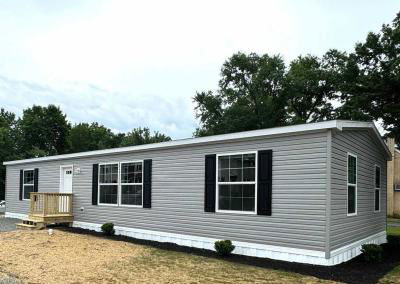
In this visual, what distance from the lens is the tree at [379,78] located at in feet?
43.5

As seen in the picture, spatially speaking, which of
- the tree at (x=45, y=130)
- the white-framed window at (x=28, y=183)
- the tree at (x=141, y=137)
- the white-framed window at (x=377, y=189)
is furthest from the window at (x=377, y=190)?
the tree at (x=45, y=130)

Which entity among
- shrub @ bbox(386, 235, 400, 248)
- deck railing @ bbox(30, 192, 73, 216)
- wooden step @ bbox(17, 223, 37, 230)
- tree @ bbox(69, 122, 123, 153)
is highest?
tree @ bbox(69, 122, 123, 153)

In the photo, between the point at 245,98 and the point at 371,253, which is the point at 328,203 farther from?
the point at 245,98

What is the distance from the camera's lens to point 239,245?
857 cm

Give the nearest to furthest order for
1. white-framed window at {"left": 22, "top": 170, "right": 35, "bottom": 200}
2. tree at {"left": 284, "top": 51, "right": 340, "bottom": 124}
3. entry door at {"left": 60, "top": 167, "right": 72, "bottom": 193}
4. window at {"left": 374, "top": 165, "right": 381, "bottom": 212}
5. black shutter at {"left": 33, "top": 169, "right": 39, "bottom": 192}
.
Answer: window at {"left": 374, "top": 165, "right": 381, "bottom": 212}
entry door at {"left": 60, "top": 167, "right": 72, "bottom": 193}
black shutter at {"left": 33, "top": 169, "right": 39, "bottom": 192}
white-framed window at {"left": 22, "top": 170, "right": 35, "bottom": 200}
tree at {"left": 284, "top": 51, "right": 340, "bottom": 124}

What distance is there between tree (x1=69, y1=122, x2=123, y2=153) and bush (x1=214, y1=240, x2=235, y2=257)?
109 ft

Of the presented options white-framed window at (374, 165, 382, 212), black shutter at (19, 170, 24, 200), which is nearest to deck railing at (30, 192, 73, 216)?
black shutter at (19, 170, 24, 200)

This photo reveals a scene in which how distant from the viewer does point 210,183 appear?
919 centimetres

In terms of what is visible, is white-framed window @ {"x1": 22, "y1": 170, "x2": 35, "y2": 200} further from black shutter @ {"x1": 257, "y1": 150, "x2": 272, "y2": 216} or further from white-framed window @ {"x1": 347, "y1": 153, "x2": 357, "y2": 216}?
white-framed window @ {"x1": 347, "y1": 153, "x2": 357, "y2": 216}

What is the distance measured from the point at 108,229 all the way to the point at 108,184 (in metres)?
1.54

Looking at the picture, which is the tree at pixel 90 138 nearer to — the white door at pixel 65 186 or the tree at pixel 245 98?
the tree at pixel 245 98

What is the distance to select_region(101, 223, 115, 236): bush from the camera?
456 inches

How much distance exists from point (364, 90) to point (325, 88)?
668 inches

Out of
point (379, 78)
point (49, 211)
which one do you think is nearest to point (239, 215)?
point (49, 211)
